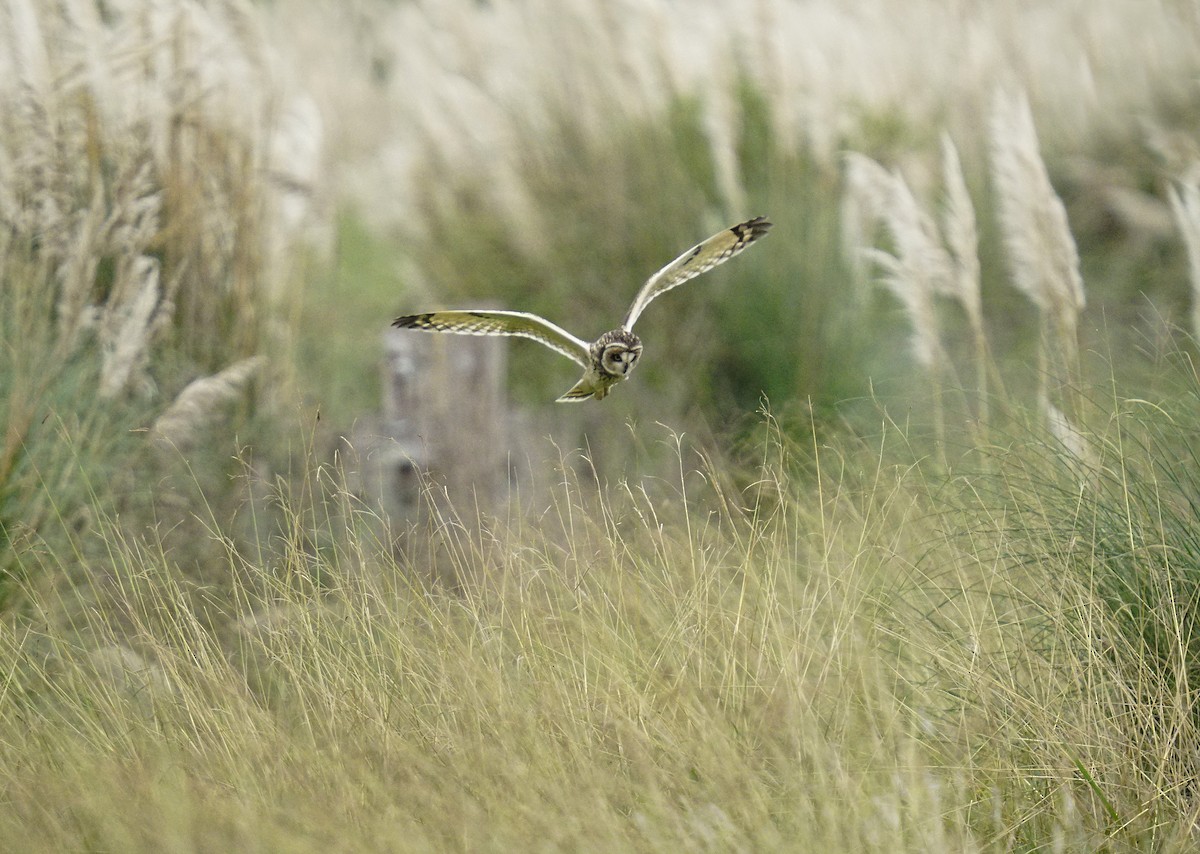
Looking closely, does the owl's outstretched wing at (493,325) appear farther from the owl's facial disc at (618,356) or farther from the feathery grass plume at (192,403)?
the feathery grass plume at (192,403)

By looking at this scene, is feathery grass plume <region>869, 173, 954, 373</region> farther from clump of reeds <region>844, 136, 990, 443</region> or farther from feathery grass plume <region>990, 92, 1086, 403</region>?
feathery grass plume <region>990, 92, 1086, 403</region>

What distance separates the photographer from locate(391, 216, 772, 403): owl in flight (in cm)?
243

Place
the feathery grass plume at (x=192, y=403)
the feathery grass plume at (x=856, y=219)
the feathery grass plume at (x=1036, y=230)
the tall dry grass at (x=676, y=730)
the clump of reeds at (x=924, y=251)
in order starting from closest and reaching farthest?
the tall dry grass at (x=676, y=730)
the feathery grass plume at (x=192, y=403)
the feathery grass plume at (x=1036, y=230)
the clump of reeds at (x=924, y=251)
the feathery grass plume at (x=856, y=219)

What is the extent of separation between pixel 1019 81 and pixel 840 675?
4193 mm

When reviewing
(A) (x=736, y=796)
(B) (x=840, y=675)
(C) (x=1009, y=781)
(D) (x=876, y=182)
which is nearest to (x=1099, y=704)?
(C) (x=1009, y=781)

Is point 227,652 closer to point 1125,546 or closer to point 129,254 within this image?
point 129,254

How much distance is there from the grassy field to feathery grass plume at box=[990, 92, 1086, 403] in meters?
0.01

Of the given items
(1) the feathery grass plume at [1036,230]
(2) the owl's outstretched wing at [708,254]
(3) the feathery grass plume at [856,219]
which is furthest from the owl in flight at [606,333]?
(3) the feathery grass plume at [856,219]

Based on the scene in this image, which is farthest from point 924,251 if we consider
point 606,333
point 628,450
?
point 606,333

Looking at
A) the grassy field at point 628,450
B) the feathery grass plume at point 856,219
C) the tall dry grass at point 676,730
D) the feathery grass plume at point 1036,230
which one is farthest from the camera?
the feathery grass plume at point 856,219

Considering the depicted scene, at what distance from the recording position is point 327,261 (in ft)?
18.2

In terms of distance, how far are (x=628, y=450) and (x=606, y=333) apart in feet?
8.36

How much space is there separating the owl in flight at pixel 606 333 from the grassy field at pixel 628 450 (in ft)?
1.28

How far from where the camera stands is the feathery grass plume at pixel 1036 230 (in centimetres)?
384
